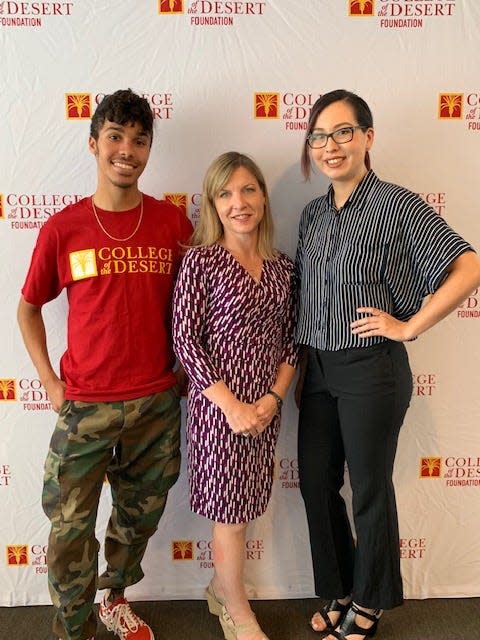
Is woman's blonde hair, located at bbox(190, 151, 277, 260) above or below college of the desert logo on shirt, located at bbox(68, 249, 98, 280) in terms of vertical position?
above

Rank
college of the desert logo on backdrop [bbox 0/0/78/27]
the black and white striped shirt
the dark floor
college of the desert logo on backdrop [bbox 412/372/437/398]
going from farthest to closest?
college of the desert logo on backdrop [bbox 412/372/437/398] → the dark floor → college of the desert logo on backdrop [bbox 0/0/78/27] → the black and white striped shirt

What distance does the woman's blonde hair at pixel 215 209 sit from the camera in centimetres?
163

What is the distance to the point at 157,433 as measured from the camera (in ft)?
5.57

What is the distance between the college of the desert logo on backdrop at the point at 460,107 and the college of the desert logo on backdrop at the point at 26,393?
5.56 ft

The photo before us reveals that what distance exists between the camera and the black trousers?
1601 millimetres

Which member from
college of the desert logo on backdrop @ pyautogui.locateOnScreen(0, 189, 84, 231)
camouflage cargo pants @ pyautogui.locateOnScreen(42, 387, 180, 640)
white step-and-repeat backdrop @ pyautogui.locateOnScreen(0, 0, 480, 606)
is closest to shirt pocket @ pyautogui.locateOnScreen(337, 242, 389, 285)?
white step-and-repeat backdrop @ pyautogui.locateOnScreen(0, 0, 480, 606)

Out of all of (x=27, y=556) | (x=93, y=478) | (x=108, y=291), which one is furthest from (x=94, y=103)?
(x=27, y=556)

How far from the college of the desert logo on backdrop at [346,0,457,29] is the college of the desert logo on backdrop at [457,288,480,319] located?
95cm

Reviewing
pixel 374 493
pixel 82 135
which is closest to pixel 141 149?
pixel 82 135

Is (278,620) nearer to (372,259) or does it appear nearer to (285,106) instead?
(372,259)

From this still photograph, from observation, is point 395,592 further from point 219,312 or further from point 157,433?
point 219,312

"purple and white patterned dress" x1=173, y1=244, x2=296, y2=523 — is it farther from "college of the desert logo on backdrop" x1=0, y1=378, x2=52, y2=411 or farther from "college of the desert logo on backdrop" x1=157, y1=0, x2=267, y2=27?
"college of the desert logo on backdrop" x1=157, y1=0, x2=267, y2=27

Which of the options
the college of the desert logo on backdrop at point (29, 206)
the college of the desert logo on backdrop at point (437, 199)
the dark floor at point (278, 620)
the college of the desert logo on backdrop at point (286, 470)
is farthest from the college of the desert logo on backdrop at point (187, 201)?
the dark floor at point (278, 620)

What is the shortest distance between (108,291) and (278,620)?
1334 mm
